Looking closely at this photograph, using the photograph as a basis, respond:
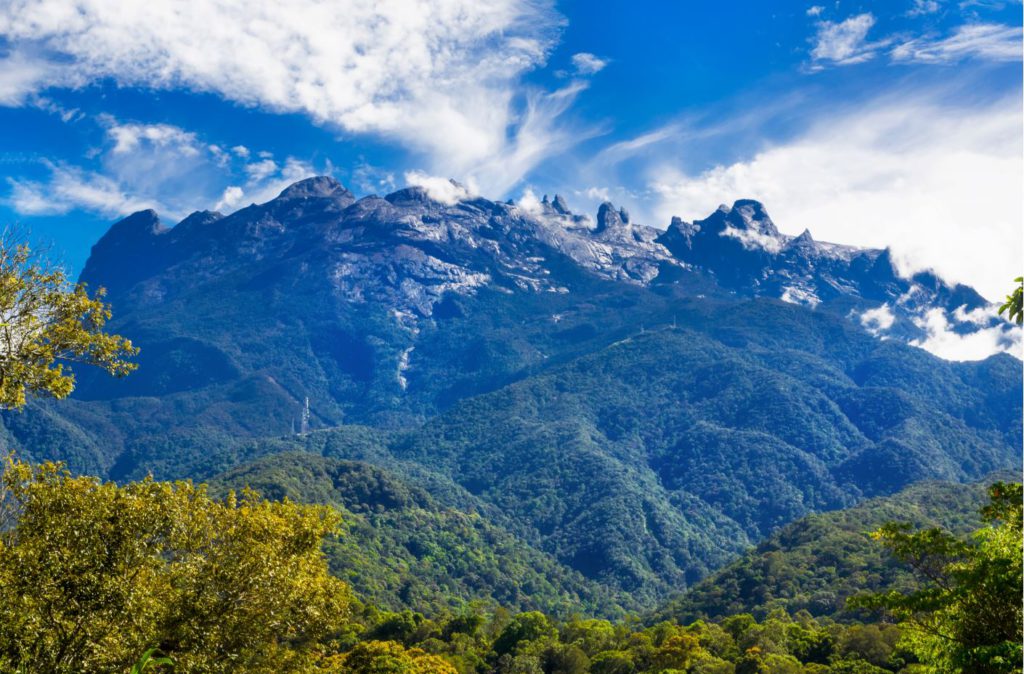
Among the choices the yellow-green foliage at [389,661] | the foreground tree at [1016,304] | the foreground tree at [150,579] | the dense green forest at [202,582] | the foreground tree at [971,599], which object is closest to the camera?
the foreground tree at [1016,304]

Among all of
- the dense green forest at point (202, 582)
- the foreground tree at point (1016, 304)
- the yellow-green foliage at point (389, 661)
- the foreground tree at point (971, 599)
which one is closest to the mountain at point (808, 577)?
the yellow-green foliage at point (389, 661)

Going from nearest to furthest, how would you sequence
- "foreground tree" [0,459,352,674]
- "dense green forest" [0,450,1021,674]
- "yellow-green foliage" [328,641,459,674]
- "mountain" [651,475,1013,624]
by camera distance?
"dense green forest" [0,450,1021,674]
"foreground tree" [0,459,352,674]
"yellow-green foliage" [328,641,459,674]
"mountain" [651,475,1013,624]

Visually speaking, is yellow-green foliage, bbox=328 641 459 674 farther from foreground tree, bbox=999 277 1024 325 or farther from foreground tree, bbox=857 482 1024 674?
Answer: foreground tree, bbox=999 277 1024 325

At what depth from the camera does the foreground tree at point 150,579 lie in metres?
20.9

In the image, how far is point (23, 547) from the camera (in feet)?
71.2

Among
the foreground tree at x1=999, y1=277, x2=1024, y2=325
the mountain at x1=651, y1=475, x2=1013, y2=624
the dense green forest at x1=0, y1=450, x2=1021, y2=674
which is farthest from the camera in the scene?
the mountain at x1=651, y1=475, x2=1013, y2=624

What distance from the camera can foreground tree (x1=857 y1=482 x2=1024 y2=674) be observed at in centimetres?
1892

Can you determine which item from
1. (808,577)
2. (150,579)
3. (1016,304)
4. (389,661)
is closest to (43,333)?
(150,579)

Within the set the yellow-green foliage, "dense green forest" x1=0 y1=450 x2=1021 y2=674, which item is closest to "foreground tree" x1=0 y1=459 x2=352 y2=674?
"dense green forest" x1=0 y1=450 x2=1021 y2=674

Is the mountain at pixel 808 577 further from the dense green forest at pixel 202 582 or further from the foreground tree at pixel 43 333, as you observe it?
the foreground tree at pixel 43 333

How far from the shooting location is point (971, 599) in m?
21.8

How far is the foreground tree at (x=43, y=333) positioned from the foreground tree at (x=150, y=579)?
13.0ft

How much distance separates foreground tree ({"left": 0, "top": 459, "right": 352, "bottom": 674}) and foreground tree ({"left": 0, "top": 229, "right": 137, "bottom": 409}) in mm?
3972

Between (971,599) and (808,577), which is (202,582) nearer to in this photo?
(971,599)
